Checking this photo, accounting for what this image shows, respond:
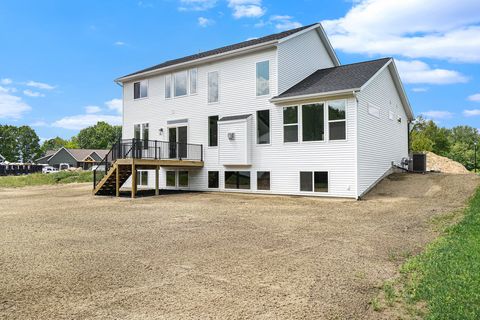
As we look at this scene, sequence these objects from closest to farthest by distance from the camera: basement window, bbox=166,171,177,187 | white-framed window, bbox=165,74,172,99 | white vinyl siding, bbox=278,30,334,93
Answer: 1. white vinyl siding, bbox=278,30,334,93
2. basement window, bbox=166,171,177,187
3. white-framed window, bbox=165,74,172,99

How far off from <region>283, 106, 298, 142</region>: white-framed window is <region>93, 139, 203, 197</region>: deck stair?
491 cm

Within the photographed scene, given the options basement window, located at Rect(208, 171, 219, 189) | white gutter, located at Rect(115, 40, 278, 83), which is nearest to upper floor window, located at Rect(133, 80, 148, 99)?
white gutter, located at Rect(115, 40, 278, 83)

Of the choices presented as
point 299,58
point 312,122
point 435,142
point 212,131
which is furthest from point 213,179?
point 435,142

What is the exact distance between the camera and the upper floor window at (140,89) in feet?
68.9

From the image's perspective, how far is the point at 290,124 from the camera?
1545cm

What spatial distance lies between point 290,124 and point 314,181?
2723 millimetres

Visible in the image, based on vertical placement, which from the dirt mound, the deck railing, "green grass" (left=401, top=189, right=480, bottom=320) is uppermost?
the deck railing

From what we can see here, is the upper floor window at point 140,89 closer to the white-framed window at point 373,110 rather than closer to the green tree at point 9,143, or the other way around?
the white-framed window at point 373,110

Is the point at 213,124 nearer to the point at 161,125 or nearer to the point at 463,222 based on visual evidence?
the point at 161,125

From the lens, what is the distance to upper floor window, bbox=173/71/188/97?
19203 millimetres

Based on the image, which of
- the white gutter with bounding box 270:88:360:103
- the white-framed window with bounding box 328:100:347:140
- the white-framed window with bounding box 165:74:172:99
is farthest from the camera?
the white-framed window with bounding box 165:74:172:99

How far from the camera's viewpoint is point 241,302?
12.7 feet

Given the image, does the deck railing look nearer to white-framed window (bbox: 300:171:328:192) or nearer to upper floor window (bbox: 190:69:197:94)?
upper floor window (bbox: 190:69:197:94)

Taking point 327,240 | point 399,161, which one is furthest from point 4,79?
point 327,240
